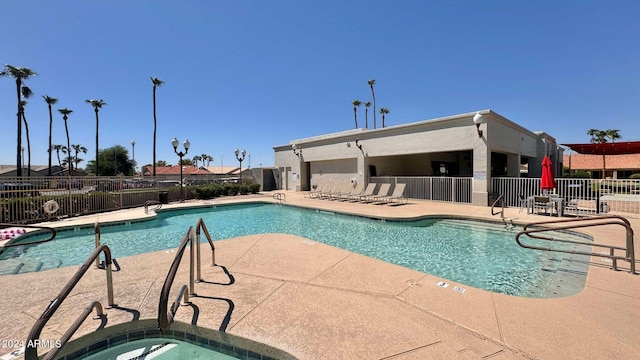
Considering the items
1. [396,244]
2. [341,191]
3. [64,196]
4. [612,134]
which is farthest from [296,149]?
[612,134]

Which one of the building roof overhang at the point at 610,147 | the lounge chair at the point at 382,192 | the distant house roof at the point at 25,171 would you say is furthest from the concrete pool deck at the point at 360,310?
the distant house roof at the point at 25,171

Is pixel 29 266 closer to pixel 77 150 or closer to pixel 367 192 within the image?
pixel 367 192

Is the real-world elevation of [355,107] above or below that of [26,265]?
above

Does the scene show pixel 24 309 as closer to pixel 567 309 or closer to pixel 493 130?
pixel 567 309

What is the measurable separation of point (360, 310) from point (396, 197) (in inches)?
443

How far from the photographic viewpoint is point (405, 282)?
3.93 metres

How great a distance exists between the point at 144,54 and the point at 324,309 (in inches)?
630

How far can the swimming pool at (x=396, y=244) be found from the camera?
4.94 m

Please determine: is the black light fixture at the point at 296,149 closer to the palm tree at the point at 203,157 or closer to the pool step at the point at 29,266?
the pool step at the point at 29,266

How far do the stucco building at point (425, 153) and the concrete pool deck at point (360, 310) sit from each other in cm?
823

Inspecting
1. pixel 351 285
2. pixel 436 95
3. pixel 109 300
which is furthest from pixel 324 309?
pixel 436 95

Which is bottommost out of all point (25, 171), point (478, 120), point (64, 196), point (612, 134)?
point (64, 196)

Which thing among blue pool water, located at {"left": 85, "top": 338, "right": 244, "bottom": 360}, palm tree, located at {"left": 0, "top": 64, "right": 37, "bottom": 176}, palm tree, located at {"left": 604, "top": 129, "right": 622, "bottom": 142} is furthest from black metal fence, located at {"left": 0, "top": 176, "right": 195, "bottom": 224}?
palm tree, located at {"left": 604, "top": 129, "right": 622, "bottom": 142}

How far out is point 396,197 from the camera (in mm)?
13758
